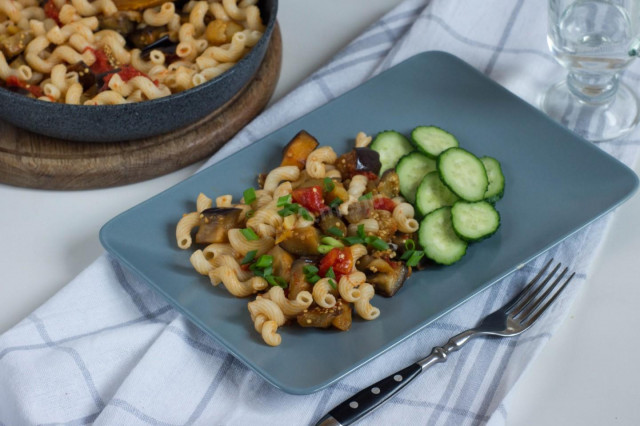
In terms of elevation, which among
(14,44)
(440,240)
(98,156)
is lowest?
(98,156)

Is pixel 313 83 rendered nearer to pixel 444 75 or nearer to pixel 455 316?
pixel 444 75

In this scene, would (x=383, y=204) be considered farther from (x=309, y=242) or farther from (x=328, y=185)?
(x=309, y=242)

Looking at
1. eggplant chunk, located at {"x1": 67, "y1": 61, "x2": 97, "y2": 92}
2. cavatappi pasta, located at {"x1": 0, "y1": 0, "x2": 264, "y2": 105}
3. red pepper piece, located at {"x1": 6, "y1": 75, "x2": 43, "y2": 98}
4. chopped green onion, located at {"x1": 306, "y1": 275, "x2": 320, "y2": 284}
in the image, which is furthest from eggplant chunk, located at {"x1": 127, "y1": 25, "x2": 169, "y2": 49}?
chopped green onion, located at {"x1": 306, "y1": 275, "x2": 320, "y2": 284}

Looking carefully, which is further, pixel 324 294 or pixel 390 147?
pixel 390 147

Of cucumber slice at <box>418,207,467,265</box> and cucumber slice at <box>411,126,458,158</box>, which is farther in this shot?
cucumber slice at <box>411,126,458,158</box>

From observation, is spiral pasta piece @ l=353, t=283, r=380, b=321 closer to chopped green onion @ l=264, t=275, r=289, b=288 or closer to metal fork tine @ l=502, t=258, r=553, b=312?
chopped green onion @ l=264, t=275, r=289, b=288

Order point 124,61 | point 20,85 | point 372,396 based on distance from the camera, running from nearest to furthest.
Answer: point 372,396, point 20,85, point 124,61

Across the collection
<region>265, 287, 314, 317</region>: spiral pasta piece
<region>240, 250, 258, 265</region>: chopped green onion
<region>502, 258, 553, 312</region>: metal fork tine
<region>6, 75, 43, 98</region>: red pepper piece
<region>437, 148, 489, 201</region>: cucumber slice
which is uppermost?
<region>437, 148, 489, 201</region>: cucumber slice

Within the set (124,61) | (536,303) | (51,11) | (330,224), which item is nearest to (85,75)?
(124,61)
